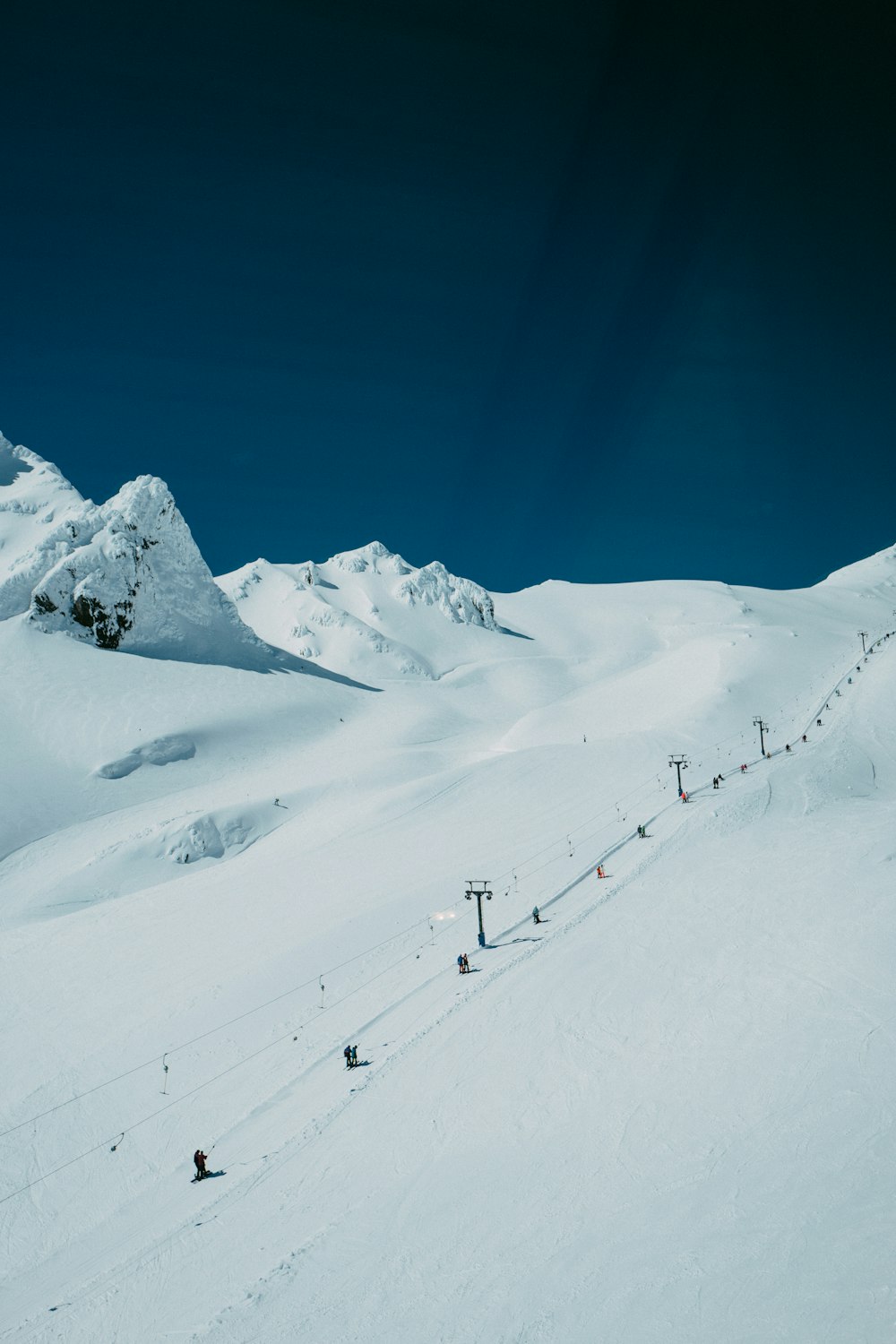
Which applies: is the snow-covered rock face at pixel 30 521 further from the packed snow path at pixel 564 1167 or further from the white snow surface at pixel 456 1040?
the packed snow path at pixel 564 1167

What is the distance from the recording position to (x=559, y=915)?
28.7m

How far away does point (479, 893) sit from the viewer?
89.0ft

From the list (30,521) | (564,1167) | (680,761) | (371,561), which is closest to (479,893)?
(564,1167)

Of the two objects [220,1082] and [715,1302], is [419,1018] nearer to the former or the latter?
[220,1082]

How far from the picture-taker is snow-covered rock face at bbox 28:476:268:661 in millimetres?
79500

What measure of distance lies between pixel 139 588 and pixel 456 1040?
74.7m

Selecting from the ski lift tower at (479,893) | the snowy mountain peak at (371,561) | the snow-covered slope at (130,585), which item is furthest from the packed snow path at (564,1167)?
the snowy mountain peak at (371,561)

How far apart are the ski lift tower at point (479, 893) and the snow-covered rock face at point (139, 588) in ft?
195

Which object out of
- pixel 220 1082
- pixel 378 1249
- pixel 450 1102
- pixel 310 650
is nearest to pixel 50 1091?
pixel 220 1082

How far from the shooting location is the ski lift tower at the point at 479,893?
26.9 meters

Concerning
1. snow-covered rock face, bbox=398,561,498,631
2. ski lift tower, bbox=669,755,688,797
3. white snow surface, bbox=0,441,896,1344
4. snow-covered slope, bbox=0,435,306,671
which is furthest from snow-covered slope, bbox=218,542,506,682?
ski lift tower, bbox=669,755,688,797

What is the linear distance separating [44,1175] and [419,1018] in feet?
33.8

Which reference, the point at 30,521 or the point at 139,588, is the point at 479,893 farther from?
the point at 30,521

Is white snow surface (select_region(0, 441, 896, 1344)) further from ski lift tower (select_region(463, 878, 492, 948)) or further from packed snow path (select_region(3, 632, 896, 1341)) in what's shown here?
ski lift tower (select_region(463, 878, 492, 948))
